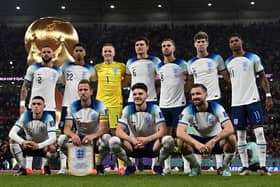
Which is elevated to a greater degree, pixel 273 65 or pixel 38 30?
pixel 273 65

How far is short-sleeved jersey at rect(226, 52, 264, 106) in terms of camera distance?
676cm

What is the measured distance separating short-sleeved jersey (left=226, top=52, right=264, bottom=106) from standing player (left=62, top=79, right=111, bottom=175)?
5.88 ft

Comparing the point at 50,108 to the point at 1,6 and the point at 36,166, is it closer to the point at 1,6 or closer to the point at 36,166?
the point at 36,166

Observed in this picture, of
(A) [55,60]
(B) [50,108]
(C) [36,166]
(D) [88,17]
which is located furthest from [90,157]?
(D) [88,17]

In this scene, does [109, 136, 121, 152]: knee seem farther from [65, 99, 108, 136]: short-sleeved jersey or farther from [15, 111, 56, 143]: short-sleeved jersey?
[15, 111, 56, 143]: short-sleeved jersey

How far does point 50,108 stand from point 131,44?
63.1ft

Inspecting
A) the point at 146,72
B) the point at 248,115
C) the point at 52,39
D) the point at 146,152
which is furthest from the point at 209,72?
the point at 52,39

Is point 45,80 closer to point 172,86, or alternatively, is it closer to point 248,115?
point 172,86

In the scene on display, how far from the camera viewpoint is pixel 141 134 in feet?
21.0

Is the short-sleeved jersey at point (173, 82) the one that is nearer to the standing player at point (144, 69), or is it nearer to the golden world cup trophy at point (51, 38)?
the standing player at point (144, 69)

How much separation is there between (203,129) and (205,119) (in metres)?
0.13

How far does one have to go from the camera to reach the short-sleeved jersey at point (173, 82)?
7.18m

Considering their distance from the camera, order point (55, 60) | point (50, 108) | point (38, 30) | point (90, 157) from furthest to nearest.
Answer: point (38, 30)
point (55, 60)
point (50, 108)
point (90, 157)

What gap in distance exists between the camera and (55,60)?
8.69 m
